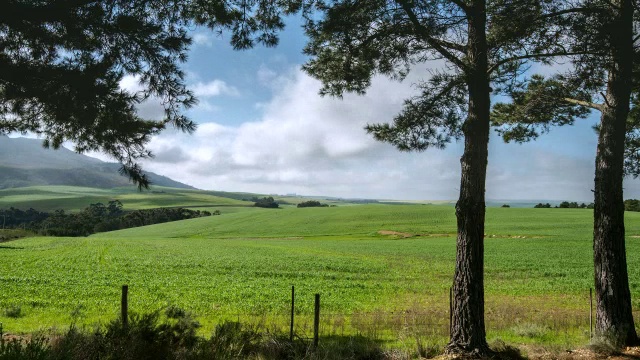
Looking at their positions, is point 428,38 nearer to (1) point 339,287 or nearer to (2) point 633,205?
(1) point 339,287

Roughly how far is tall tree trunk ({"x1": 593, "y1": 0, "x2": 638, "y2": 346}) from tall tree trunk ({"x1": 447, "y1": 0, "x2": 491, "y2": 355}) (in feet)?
9.32

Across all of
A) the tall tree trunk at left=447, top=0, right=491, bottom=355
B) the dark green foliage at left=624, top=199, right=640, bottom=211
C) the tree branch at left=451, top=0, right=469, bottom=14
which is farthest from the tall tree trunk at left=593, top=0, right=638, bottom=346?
the dark green foliage at left=624, top=199, right=640, bottom=211

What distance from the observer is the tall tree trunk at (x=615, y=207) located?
352 inches

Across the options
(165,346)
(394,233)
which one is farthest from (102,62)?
(394,233)

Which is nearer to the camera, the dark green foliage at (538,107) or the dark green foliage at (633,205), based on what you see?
the dark green foliage at (538,107)

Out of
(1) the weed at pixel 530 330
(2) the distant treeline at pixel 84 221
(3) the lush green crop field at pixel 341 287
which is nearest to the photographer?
(1) the weed at pixel 530 330

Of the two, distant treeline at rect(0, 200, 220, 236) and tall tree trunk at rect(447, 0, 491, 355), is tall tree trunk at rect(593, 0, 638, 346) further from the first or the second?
distant treeline at rect(0, 200, 220, 236)

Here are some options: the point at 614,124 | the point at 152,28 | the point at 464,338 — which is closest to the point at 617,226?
the point at 614,124

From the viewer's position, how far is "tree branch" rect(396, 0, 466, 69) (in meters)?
8.36

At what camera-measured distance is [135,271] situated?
2694 cm

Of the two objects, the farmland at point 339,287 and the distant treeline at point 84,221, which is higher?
the farmland at point 339,287

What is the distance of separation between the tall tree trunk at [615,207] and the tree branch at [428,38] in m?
3.27

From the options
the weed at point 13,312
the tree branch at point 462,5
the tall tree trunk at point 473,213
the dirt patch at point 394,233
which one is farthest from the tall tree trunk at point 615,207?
the dirt patch at point 394,233

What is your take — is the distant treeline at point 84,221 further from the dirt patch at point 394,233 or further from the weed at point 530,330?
the weed at point 530,330
